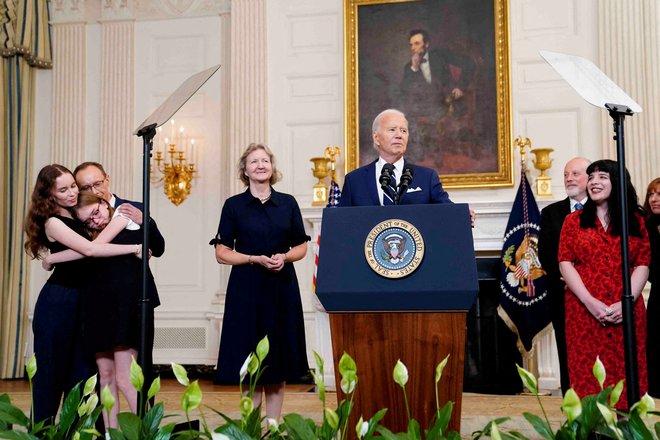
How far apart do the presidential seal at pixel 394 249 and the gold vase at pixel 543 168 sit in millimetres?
3722

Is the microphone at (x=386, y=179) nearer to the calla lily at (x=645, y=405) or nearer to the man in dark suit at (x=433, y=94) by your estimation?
the calla lily at (x=645, y=405)

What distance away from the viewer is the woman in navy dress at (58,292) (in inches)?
114

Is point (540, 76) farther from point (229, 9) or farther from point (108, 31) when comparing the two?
point (108, 31)

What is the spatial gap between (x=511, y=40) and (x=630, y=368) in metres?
4.47

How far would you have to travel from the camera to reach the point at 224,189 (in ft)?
21.3

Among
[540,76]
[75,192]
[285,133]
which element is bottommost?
[75,192]

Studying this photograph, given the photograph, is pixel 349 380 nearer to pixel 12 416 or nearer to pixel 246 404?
pixel 246 404

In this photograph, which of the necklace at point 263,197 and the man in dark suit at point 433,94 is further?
the man in dark suit at point 433,94

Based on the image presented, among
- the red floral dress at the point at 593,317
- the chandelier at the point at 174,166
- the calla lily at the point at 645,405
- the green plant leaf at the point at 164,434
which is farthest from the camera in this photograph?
the chandelier at the point at 174,166

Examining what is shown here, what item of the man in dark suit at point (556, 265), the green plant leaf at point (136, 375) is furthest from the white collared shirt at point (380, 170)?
the green plant leaf at point (136, 375)

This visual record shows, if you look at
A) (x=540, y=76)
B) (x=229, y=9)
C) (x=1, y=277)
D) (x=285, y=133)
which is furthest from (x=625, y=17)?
(x=1, y=277)

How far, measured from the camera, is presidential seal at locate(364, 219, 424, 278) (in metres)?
2.20

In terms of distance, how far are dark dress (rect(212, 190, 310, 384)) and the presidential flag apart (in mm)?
2583

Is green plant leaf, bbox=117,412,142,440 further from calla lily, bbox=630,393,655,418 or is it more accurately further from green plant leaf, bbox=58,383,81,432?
calla lily, bbox=630,393,655,418
